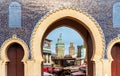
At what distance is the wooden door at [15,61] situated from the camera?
15.4 metres

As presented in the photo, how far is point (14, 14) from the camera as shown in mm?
14930

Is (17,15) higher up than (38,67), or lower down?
higher up

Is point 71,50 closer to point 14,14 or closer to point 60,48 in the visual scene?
point 60,48

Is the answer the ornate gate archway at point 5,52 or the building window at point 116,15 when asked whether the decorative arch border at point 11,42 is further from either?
the building window at point 116,15

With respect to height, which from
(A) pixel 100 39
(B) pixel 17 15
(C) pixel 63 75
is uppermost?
(B) pixel 17 15

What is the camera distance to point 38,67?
48.2ft

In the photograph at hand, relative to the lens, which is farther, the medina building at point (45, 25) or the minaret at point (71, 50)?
the minaret at point (71, 50)

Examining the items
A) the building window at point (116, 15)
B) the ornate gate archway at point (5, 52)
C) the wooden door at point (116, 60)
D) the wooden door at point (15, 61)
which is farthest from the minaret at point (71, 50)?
the ornate gate archway at point (5, 52)

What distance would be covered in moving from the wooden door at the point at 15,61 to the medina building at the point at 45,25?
0.37 m

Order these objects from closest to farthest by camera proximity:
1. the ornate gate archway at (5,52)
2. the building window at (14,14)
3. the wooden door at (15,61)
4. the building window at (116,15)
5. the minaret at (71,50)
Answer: the ornate gate archway at (5,52)
the building window at (14,14)
the building window at (116,15)
the wooden door at (15,61)
the minaret at (71,50)

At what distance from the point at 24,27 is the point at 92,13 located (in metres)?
2.64

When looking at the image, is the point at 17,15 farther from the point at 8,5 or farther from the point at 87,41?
the point at 87,41

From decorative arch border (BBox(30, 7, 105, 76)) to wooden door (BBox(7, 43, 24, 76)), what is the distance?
93cm

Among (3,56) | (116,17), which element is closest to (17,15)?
(3,56)
